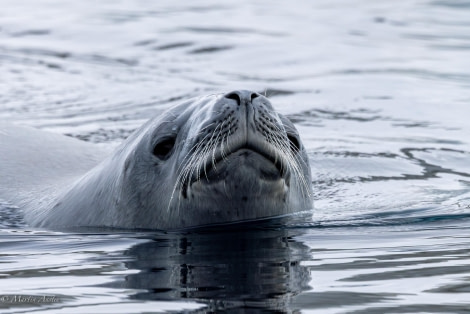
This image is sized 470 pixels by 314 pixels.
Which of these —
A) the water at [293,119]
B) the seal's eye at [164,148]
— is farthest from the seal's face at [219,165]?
the water at [293,119]

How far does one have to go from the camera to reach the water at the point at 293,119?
13.5ft

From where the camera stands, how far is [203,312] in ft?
12.1

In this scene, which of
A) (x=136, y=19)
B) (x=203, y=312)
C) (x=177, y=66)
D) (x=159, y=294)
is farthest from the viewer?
(x=136, y=19)

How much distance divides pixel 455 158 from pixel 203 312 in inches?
189

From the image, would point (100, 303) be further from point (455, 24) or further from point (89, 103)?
point (455, 24)

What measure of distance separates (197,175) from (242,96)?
0.37 m

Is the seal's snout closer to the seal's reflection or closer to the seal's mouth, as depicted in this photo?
the seal's mouth

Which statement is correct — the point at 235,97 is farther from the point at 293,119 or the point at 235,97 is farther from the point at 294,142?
the point at 293,119

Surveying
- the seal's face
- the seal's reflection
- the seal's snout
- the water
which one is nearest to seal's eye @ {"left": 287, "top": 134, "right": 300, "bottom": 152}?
the seal's face

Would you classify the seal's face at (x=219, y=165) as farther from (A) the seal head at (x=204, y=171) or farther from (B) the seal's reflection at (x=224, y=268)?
(B) the seal's reflection at (x=224, y=268)

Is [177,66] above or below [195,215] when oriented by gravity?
above

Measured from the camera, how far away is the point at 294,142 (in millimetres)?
5594

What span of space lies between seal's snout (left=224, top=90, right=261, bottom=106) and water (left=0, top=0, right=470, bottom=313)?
1.90ft

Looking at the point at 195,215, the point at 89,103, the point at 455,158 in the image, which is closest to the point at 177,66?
the point at 89,103
